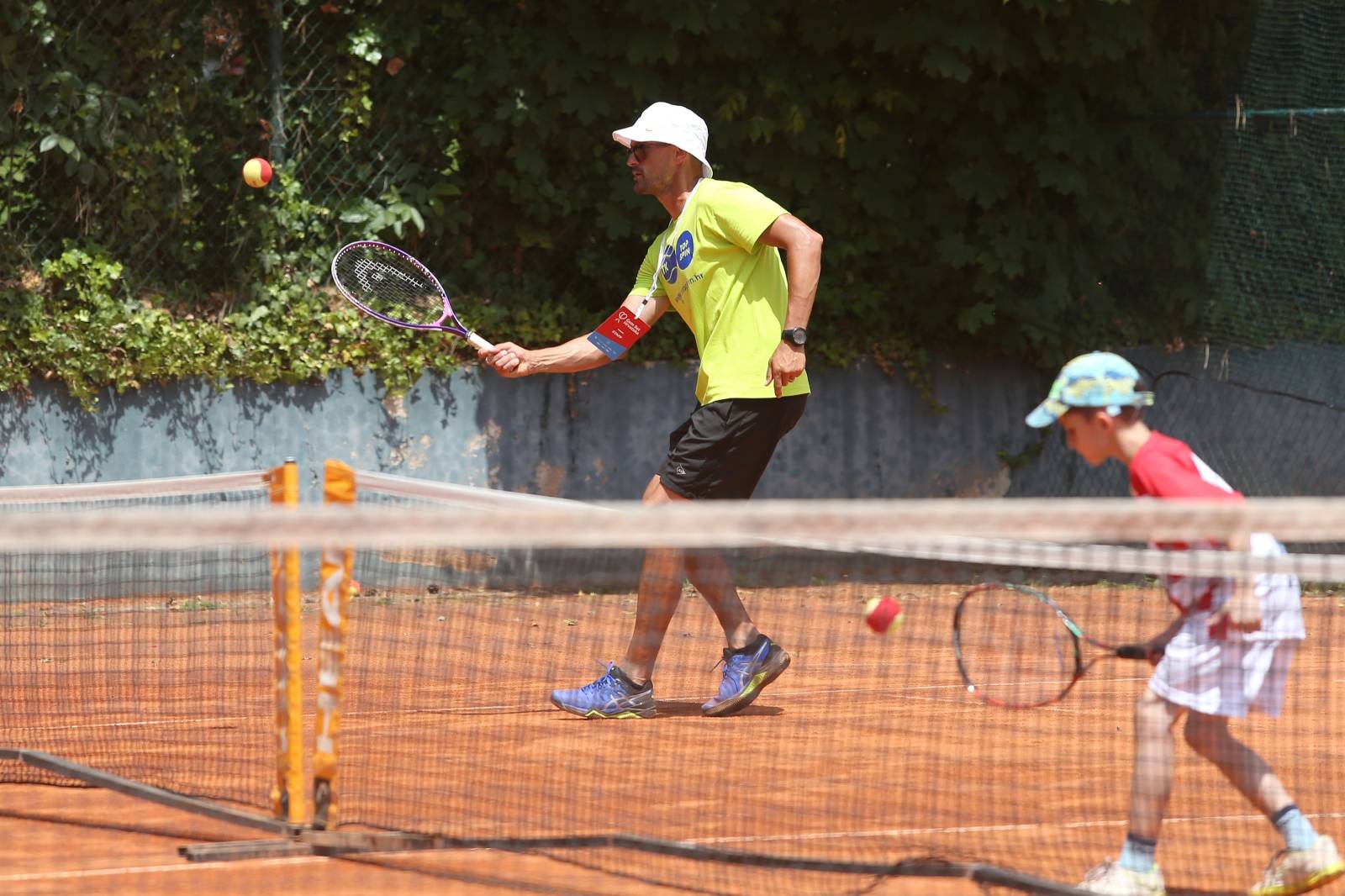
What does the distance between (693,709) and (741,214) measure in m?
1.67

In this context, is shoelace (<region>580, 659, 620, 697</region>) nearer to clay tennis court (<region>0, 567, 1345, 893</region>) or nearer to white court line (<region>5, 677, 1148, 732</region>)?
clay tennis court (<region>0, 567, 1345, 893</region>)

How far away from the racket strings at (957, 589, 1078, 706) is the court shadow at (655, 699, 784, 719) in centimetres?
68

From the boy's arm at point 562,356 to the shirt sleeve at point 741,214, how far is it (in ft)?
1.56

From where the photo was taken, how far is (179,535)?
305 cm

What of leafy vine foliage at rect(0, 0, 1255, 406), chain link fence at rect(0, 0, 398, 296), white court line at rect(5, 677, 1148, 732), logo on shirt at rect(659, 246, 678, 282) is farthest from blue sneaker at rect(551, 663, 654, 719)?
chain link fence at rect(0, 0, 398, 296)

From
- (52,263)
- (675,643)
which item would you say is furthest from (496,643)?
(52,263)

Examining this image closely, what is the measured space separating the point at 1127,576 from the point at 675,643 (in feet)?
11.7

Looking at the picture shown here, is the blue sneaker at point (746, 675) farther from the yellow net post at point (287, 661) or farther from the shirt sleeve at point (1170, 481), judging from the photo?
the shirt sleeve at point (1170, 481)

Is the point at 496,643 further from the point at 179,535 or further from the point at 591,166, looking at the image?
the point at 179,535

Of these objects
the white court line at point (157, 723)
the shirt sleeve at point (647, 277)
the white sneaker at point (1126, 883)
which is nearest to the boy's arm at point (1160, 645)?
the white sneaker at point (1126, 883)

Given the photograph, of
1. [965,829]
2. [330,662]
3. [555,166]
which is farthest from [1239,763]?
[555,166]

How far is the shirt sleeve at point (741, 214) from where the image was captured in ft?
19.0

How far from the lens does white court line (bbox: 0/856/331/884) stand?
3.86 metres

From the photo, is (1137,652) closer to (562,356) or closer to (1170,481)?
(1170,481)
